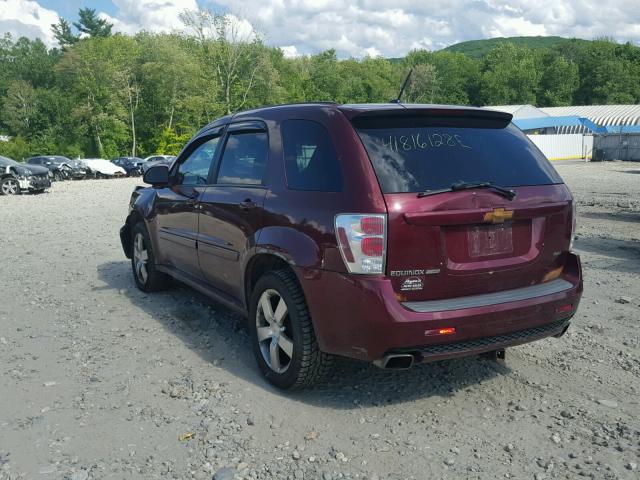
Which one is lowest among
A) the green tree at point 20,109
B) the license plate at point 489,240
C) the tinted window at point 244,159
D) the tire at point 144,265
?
the tire at point 144,265

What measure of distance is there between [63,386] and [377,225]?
8.22 feet

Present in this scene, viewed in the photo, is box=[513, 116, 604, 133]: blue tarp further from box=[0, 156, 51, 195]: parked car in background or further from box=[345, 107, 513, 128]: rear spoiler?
box=[345, 107, 513, 128]: rear spoiler

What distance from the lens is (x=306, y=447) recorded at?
10.8 ft

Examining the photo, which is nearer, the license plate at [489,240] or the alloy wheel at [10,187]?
the license plate at [489,240]

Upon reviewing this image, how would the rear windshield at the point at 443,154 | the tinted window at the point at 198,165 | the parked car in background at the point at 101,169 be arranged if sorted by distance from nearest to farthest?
1. the rear windshield at the point at 443,154
2. the tinted window at the point at 198,165
3. the parked car in background at the point at 101,169

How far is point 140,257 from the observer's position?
6594 millimetres

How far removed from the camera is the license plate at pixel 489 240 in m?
3.46

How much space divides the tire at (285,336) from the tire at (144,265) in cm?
241

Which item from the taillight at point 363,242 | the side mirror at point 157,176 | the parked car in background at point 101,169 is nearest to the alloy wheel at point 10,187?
the parked car in background at point 101,169

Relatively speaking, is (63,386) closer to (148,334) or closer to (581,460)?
(148,334)

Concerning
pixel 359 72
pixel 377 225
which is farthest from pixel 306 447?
pixel 359 72

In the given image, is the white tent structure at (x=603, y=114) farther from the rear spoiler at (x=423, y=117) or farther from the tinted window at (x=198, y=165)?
the rear spoiler at (x=423, y=117)

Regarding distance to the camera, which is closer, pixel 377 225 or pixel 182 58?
pixel 377 225

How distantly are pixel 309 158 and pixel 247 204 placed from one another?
66 cm
